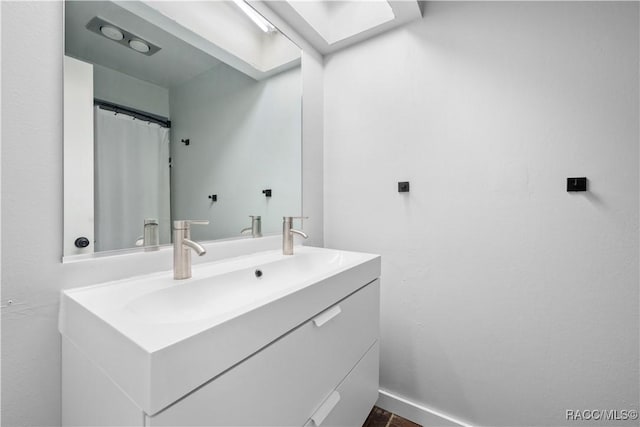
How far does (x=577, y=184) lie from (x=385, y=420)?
1.39 metres

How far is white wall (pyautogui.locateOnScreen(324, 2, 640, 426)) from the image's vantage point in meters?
0.99

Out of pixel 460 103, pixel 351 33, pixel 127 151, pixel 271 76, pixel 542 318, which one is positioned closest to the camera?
pixel 127 151

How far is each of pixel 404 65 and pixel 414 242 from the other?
0.92 metres

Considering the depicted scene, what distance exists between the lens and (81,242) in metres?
0.75

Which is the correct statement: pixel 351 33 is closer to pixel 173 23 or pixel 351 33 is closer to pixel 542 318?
pixel 173 23

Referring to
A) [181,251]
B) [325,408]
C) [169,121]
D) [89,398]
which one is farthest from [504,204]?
[89,398]

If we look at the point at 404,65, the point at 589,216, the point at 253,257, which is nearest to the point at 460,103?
the point at 404,65

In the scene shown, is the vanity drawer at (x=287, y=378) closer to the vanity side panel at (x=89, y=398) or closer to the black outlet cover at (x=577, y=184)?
the vanity side panel at (x=89, y=398)

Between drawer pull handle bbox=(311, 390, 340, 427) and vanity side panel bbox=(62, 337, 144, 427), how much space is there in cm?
52

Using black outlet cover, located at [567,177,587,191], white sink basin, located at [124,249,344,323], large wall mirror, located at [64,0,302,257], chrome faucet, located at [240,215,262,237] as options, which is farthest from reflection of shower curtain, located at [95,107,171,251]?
black outlet cover, located at [567,177,587,191]

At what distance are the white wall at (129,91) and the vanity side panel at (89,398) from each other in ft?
2.30

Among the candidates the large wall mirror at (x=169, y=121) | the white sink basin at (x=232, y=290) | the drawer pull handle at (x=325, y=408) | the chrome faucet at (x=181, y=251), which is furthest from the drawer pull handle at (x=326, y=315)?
the large wall mirror at (x=169, y=121)

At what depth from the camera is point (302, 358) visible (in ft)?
2.38

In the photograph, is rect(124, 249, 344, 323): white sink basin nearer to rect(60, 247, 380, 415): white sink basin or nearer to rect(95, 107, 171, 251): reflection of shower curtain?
rect(60, 247, 380, 415): white sink basin
